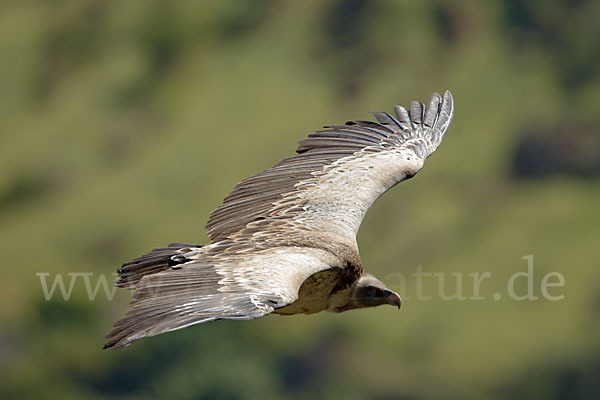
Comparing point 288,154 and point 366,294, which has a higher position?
point 288,154

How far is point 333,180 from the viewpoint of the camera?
12.4 m

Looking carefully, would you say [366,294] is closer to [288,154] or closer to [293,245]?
[293,245]

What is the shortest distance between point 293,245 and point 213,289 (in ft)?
5.52

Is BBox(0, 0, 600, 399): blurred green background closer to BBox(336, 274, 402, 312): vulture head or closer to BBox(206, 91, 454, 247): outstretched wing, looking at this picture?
BBox(206, 91, 454, 247): outstretched wing

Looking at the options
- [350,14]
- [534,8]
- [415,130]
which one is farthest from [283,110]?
[415,130]

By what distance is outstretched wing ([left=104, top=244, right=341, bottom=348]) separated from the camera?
860 cm

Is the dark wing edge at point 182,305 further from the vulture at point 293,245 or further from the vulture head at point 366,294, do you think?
the vulture head at point 366,294

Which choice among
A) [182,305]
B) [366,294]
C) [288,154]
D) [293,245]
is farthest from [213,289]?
[288,154]

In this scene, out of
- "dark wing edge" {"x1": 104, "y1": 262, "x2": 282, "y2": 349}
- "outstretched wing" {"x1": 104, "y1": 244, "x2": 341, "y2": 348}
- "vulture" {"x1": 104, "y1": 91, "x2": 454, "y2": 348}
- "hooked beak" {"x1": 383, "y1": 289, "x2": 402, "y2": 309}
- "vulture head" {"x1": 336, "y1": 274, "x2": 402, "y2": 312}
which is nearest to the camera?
"dark wing edge" {"x1": 104, "y1": 262, "x2": 282, "y2": 349}

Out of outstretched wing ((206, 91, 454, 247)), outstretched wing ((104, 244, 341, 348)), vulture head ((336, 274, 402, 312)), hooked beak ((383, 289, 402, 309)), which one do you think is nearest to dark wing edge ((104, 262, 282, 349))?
outstretched wing ((104, 244, 341, 348))

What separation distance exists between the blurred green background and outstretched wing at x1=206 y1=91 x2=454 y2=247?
2821 cm

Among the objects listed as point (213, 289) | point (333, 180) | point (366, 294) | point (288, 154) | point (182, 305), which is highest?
point (288, 154)

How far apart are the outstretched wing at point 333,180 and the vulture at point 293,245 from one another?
11 millimetres

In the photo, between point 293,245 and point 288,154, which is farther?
point 288,154
